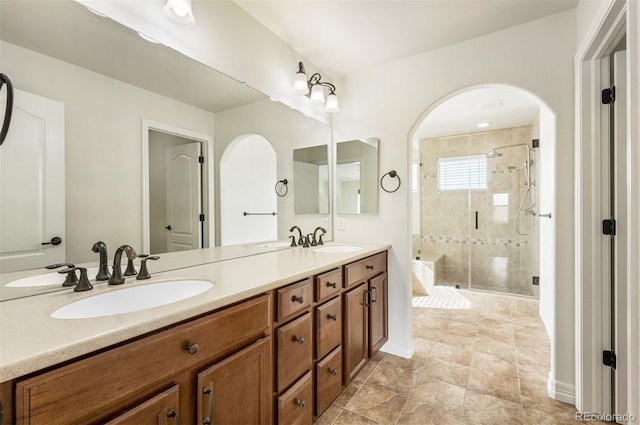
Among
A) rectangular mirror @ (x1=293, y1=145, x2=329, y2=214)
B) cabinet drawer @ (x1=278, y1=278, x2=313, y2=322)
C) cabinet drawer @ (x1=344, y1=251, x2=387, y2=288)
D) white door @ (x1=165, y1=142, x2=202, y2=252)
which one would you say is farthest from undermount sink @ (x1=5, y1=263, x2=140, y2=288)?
rectangular mirror @ (x1=293, y1=145, x2=329, y2=214)

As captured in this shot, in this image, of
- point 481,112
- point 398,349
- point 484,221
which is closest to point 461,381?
point 398,349

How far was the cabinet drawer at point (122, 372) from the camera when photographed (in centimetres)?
60

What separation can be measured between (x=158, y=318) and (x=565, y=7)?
2.70 m

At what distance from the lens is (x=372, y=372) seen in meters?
2.11

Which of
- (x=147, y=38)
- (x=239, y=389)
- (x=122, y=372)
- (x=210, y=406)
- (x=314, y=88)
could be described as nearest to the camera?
(x=122, y=372)

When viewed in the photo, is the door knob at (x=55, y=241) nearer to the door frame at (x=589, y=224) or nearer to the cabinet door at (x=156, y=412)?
the cabinet door at (x=156, y=412)

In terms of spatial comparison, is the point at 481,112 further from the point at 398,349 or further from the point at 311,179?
the point at 398,349

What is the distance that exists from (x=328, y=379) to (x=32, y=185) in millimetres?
1605

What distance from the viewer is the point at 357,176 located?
8.61 ft

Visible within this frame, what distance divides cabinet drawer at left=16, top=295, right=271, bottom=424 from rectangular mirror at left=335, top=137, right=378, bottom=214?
171cm

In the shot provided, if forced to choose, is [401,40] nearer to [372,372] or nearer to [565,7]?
[565,7]

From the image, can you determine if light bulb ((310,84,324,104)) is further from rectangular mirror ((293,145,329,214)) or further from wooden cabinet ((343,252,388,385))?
wooden cabinet ((343,252,388,385))

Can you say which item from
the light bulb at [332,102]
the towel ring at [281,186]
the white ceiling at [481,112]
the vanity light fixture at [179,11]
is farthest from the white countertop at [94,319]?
the white ceiling at [481,112]

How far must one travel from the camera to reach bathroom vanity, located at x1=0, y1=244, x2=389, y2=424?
63 cm
